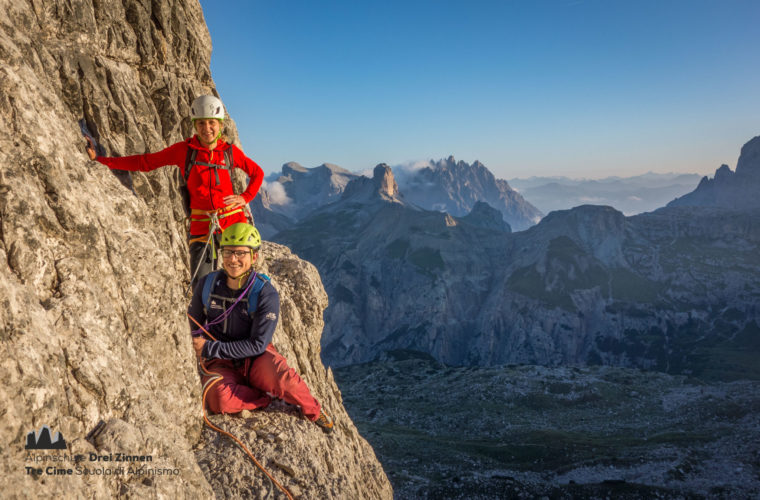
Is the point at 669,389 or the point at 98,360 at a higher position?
the point at 98,360

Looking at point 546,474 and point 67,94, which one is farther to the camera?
point 546,474

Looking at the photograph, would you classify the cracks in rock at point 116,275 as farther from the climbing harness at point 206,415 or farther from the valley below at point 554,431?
the valley below at point 554,431

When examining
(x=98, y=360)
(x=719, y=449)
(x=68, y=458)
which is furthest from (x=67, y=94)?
(x=719, y=449)

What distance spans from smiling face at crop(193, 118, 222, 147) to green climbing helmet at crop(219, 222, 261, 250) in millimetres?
3410

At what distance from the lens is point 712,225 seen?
652ft

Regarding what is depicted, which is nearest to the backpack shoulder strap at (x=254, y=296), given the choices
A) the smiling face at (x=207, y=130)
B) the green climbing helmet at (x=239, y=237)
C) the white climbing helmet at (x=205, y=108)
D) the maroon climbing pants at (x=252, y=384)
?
the green climbing helmet at (x=239, y=237)

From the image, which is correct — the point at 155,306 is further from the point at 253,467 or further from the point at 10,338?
the point at 253,467

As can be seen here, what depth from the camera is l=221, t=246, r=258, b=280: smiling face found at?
8.98 meters

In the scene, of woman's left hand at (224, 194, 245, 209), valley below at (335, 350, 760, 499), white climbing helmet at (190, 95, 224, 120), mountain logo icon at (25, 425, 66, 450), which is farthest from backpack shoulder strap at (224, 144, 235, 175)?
valley below at (335, 350, 760, 499)

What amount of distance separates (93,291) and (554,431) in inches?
2976

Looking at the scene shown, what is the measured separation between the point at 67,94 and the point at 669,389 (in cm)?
11376

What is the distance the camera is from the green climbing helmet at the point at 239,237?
9.09 meters

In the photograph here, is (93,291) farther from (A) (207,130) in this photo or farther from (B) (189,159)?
(A) (207,130)

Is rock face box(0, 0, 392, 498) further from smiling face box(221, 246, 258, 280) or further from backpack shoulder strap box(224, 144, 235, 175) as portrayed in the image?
backpack shoulder strap box(224, 144, 235, 175)
